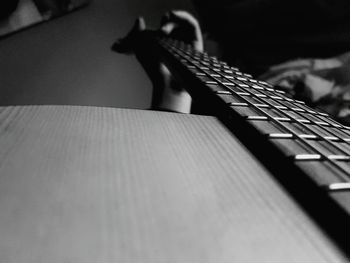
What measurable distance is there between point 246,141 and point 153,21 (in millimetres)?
1815

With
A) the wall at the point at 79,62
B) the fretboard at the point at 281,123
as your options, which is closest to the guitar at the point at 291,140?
the fretboard at the point at 281,123

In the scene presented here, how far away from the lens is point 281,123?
46 centimetres

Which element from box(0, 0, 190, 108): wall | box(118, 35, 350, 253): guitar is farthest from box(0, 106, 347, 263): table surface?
box(0, 0, 190, 108): wall

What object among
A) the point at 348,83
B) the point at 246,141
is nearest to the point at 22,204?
the point at 246,141

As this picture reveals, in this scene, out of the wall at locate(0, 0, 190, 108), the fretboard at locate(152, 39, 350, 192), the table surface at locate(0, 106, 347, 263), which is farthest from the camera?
the wall at locate(0, 0, 190, 108)

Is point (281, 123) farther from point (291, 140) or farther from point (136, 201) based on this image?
point (136, 201)

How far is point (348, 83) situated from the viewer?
1324 millimetres

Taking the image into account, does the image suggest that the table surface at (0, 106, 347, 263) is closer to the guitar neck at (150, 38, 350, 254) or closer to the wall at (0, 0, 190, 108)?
the guitar neck at (150, 38, 350, 254)

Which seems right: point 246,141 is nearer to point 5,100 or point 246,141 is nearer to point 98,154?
point 98,154

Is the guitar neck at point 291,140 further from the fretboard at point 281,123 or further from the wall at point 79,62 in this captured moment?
the wall at point 79,62

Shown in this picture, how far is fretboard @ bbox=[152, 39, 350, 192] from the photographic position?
1.12ft

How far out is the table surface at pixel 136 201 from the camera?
197 millimetres

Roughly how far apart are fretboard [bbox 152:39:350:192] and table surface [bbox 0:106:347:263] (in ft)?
0.17

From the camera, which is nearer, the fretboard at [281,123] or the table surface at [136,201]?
the table surface at [136,201]
